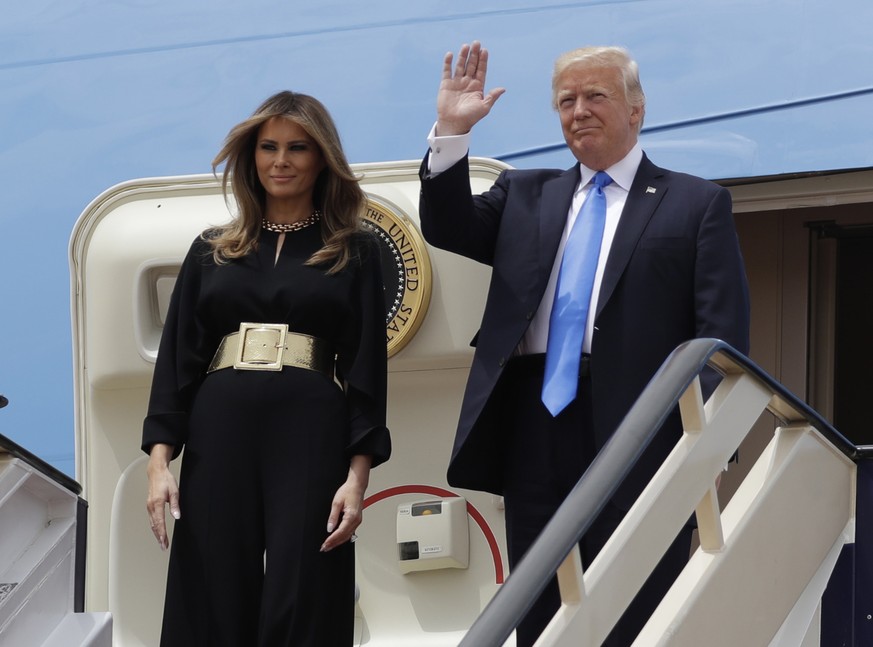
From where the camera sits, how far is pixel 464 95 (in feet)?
9.25

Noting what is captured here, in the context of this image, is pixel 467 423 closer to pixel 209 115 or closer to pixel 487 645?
pixel 487 645

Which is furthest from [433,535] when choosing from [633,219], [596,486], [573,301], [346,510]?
[596,486]

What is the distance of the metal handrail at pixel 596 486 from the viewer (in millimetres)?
1776

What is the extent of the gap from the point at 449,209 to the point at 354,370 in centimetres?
39

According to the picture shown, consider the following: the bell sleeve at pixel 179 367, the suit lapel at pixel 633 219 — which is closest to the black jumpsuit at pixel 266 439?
the bell sleeve at pixel 179 367

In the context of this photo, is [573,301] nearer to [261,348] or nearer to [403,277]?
[261,348]

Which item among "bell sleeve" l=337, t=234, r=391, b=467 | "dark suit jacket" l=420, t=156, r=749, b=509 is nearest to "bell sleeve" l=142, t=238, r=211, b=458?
"bell sleeve" l=337, t=234, r=391, b=467

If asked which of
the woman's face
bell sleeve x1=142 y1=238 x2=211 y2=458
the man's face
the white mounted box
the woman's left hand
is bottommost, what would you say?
the white mounted box

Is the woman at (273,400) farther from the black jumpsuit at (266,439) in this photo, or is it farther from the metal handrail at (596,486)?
the metal handrail at (596,486)

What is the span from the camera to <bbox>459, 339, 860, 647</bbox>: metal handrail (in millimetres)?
1776

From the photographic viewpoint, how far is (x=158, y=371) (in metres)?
2.76

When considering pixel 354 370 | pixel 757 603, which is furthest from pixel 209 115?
pixel 757 603

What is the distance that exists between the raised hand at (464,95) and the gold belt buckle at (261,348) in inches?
21.6

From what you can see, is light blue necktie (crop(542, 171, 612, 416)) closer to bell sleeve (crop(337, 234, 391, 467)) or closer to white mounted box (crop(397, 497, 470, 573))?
bell sleeve (crop(337, 234, 391, 467))
